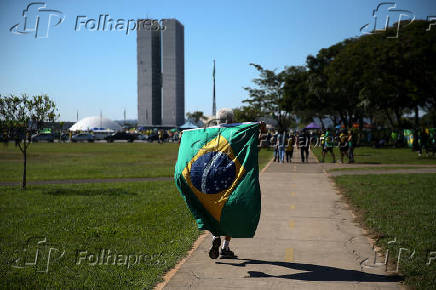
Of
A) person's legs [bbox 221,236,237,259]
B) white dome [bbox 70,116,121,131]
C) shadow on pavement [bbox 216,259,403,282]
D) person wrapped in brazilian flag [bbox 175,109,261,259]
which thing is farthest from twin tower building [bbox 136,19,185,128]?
shadow on pavement [bbox 216,259,403,282]

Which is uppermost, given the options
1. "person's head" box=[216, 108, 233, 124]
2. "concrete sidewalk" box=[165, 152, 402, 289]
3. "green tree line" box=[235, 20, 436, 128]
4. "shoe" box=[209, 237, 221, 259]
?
"green tree line" box=[235, 20, 436, 128]

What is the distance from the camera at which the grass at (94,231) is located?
4695mm

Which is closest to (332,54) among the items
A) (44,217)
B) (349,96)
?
(349,96)

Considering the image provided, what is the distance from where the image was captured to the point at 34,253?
18.4 feet

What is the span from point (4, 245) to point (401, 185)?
10.5m

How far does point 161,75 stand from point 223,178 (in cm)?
17016

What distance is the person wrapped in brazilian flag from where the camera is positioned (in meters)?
4.86

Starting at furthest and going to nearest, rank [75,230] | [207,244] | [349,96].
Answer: [349,96]
[75,230]
[207,244]

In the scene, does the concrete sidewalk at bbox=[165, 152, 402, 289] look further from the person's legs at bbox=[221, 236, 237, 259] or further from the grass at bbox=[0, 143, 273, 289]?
the grass at bbox=[0, 143, 273, 289]

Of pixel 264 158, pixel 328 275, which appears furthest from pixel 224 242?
pixel 264 158

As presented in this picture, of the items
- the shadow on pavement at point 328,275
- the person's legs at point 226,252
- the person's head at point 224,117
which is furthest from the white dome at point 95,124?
the shadow on pavement at point 328,275

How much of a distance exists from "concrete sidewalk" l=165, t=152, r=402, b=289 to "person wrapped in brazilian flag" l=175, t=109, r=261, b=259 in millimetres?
429

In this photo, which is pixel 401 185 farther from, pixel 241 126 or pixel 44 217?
pixel 44 217

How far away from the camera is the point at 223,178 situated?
4.94 meters
